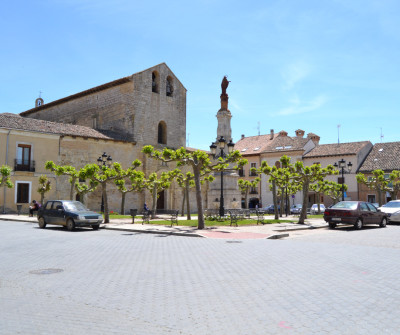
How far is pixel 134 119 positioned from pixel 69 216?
21.4m

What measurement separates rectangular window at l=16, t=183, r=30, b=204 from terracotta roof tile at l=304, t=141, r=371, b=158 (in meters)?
33.5

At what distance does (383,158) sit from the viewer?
47031mm

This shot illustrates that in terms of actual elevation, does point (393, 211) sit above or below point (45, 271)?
above

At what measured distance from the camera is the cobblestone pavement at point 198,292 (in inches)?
170

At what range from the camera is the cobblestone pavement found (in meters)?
4.32

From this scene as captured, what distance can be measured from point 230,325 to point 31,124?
105 ft

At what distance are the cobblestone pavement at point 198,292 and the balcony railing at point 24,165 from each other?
22281 mm

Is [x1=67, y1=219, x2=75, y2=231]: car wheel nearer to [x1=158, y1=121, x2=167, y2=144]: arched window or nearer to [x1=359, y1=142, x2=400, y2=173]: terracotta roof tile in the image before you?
[x1=158, y1=121, x2=167, y2=144]: arched window

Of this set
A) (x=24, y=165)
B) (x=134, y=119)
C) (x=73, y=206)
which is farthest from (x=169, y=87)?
(x=73, y=206)

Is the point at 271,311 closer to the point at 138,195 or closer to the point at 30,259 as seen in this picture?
the point at 30,259

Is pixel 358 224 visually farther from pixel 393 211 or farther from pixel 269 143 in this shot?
pixel 269 143

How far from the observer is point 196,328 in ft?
13.8

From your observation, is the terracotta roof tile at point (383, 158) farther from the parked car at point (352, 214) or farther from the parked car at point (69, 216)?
the parked car at point (69, 216)

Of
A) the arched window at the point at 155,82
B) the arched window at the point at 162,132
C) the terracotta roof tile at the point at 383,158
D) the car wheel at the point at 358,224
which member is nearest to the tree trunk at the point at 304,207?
the car wheel at the point at 358,224
